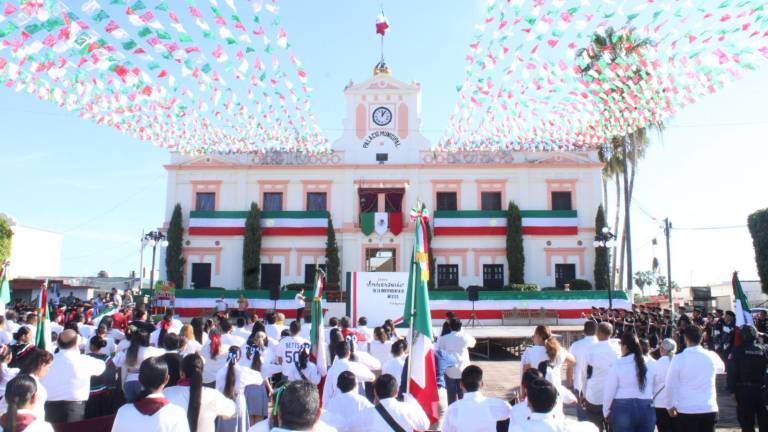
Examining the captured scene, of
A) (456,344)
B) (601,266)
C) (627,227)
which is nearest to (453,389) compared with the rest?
(456,344)

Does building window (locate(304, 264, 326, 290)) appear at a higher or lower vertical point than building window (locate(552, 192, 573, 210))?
lower

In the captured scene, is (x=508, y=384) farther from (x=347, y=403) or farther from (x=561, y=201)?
(x=561, y=201)

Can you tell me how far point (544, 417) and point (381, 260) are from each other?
27.8m

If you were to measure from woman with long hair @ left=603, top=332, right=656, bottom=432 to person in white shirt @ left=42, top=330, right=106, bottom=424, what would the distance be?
556cm

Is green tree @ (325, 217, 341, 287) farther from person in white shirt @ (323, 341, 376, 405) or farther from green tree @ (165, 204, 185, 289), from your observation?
person in white shirt @ (323, 341, 376, 405)

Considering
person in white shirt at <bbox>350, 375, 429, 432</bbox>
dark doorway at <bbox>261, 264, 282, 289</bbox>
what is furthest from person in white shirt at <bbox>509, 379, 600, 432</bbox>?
dark doorway at <bbox>261, 264, 282, 289</bbox>

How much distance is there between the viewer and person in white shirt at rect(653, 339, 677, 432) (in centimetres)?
691

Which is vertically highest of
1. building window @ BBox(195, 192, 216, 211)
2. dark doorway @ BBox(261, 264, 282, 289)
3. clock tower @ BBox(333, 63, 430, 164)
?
clock tower @ BBox(333, 63, 430, 164)

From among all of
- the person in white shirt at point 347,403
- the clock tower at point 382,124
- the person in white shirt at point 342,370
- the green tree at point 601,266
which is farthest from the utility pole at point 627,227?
the person in white shirt at point 347,403

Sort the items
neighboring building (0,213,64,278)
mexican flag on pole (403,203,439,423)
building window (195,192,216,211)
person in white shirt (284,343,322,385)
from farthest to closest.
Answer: neighboring building (0,213,64,278) → building window (195,192,216,211) → person in white shirt (284,343,322,385) → mexican flag on pole (403,203,439,423)

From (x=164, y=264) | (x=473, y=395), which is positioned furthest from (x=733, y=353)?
(x=164, y=264)

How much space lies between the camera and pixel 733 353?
319 inches

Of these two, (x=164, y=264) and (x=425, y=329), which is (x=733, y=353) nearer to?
(x=425, y=329)

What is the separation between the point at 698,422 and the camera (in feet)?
21.9
